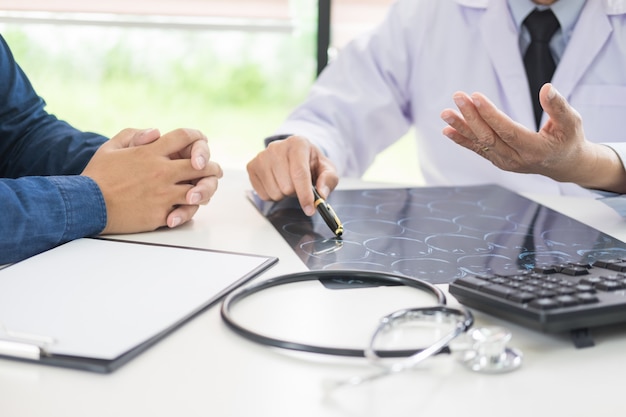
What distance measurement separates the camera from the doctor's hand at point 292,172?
1135mm

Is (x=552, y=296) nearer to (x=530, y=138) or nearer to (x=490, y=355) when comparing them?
(x=490, y=355)

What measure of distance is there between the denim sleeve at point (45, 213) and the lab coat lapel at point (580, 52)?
1073 mm

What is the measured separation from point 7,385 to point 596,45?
1445 millimetres

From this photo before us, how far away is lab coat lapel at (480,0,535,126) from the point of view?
1676 mm

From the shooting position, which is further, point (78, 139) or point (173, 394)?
point (78, 139)

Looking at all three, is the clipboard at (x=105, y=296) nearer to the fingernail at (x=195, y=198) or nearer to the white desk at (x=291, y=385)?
the white desk at (x=291, y=385)

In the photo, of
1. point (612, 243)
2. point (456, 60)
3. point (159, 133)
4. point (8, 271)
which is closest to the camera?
point (8, 271)

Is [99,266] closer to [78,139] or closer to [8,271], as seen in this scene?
[8,271]

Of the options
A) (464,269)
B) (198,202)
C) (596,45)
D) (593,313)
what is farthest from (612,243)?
(596,45)

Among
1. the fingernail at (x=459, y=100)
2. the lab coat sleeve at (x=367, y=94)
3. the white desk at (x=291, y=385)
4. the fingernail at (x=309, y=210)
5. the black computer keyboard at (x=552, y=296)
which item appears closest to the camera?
the white desk at (x=291, y=385)

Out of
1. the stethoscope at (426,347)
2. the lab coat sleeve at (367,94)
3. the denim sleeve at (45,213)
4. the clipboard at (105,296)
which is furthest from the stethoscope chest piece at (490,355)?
the lab coat sleeve at (367,94)

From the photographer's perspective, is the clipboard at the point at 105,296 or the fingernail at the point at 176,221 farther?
the fingernail at the point at 176,221

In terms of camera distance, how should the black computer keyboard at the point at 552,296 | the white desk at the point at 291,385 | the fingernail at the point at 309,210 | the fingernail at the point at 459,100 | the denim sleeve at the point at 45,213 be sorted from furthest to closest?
the fingernail at the point at 309,210 < the fingernail at the point at 459,100 < the denim sleeve at the point at 45,213 < the black computer keyboard at the point at 552,296 < the white desk at the point at 291,385

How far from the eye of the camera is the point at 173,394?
0.56 meters
